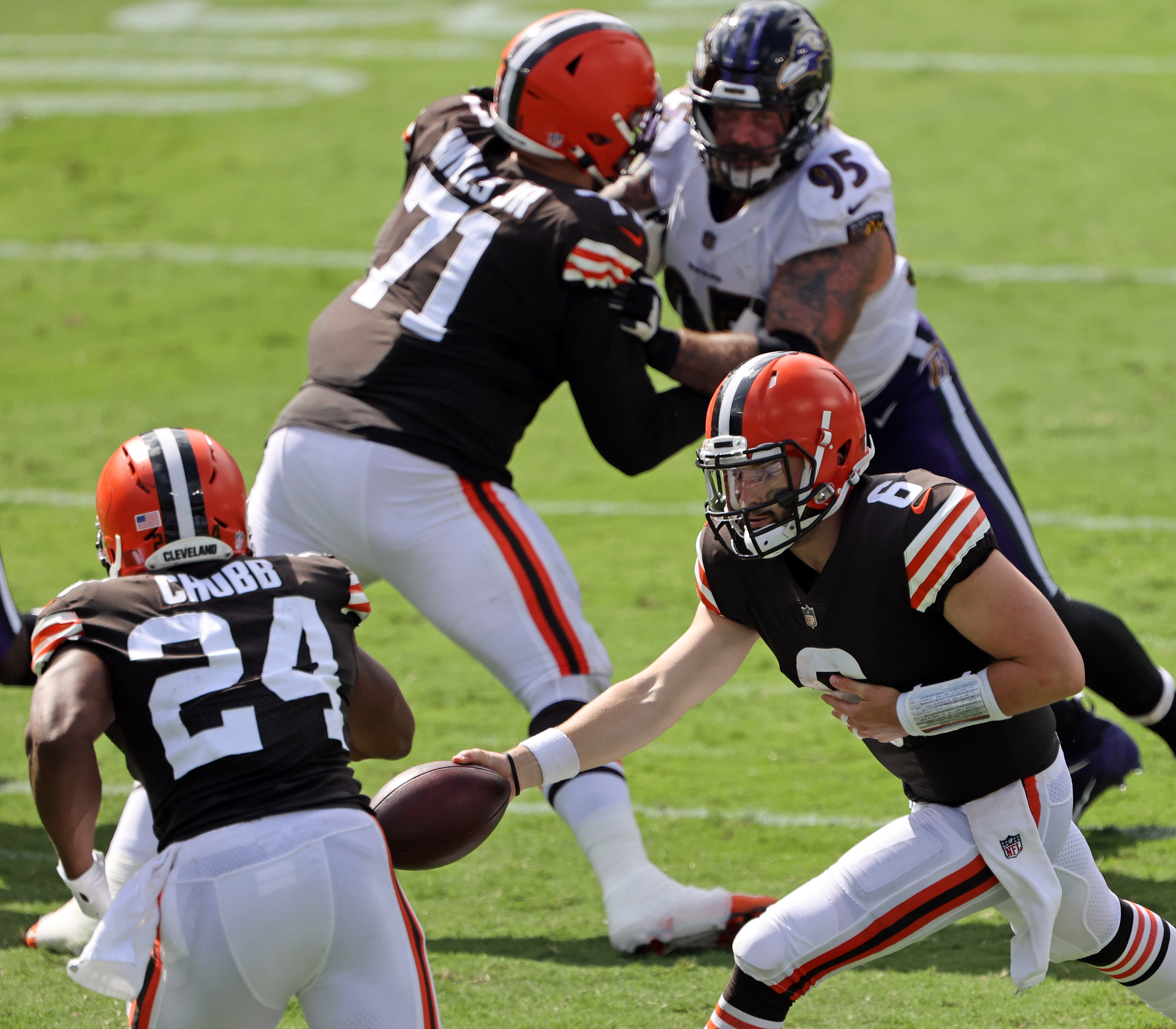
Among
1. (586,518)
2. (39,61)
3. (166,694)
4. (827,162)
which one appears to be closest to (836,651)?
(166,694)

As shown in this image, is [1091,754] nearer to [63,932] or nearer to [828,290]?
[828,290]

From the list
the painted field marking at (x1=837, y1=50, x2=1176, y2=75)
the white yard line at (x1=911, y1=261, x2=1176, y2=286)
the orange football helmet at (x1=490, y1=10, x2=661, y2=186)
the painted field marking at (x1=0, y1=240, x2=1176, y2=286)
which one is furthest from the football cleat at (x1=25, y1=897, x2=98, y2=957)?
the painted field marking at (x1=837, y1=50, x2=1176, y2=75)

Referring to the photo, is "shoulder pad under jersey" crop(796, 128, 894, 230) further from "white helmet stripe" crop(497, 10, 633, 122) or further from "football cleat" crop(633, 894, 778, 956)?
"football cleat" crop(633, 894, 778, 956)

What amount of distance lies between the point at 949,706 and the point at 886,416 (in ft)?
5.60

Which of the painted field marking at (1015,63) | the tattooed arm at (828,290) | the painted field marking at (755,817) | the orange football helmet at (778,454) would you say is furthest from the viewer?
the painted field marking at (1015,63)

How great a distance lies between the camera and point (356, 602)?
2924 millimetres

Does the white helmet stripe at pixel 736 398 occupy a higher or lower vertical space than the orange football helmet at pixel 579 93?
lower

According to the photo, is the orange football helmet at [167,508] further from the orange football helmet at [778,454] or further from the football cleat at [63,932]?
the football cleat at [63,932]

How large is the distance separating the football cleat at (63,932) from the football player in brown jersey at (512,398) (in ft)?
3.36

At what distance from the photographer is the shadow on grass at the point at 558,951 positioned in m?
3.77

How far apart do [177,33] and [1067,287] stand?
9.36 meters

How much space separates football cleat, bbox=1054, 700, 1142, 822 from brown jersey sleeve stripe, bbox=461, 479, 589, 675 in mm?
1328

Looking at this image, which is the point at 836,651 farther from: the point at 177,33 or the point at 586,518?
the point at 177,33

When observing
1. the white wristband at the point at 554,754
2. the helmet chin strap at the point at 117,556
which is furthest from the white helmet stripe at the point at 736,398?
the helmet chin strap at the point at 117,556
